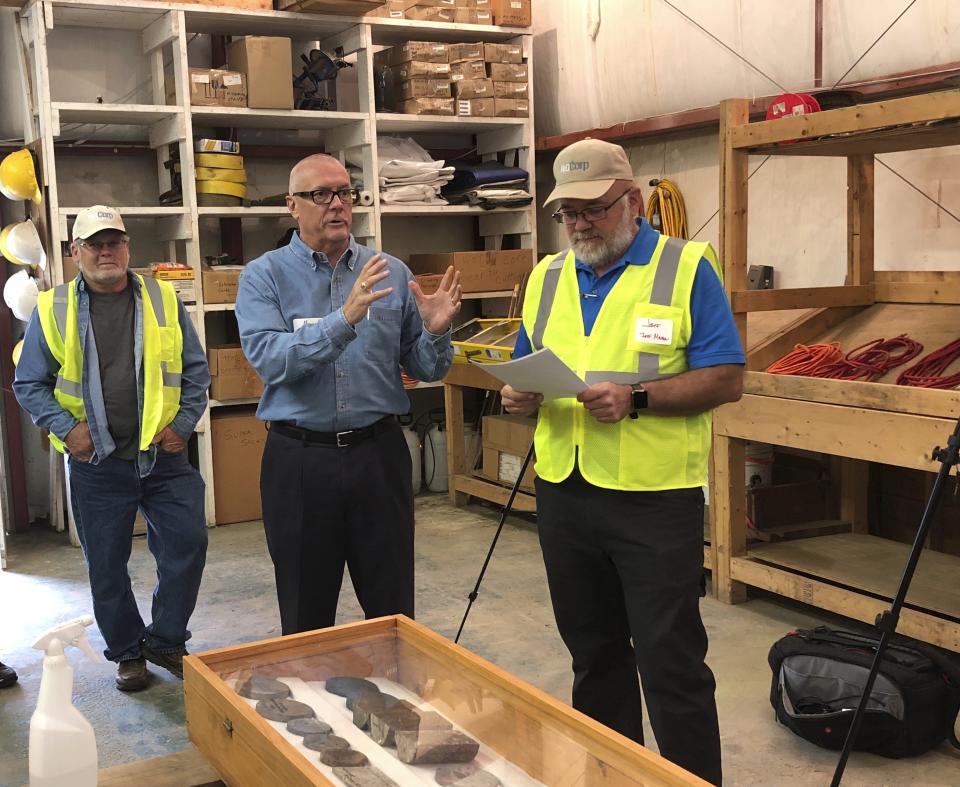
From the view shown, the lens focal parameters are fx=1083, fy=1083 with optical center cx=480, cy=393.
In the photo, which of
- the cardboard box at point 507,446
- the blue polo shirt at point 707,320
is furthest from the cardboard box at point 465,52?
the blue polo shirt at point 707,320

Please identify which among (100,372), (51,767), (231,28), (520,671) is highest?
(231,28)

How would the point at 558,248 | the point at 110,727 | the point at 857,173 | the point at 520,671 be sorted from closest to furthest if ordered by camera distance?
1. the point at 110,727
2. the point at 520,671
3. the point at 857,173
4. the point at 558,248

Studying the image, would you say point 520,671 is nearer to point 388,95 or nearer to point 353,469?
point 353,469

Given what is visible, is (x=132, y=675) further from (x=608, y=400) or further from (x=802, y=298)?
(x=802, y=298)

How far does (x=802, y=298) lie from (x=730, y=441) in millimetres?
679

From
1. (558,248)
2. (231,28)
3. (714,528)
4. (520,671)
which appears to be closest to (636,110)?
(558,248)

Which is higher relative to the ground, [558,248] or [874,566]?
[558,248]

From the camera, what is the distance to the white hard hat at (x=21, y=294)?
557 centimetres

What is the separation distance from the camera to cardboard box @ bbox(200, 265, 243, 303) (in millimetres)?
6059

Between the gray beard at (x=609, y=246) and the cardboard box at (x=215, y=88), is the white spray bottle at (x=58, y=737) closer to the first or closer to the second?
the gray beard at (x=609, y=246)

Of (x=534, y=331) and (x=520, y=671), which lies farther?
(x=520, y=671)

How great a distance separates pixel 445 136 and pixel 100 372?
426cm

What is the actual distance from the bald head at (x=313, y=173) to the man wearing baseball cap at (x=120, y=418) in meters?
0.93

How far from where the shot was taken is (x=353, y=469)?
121 inches
